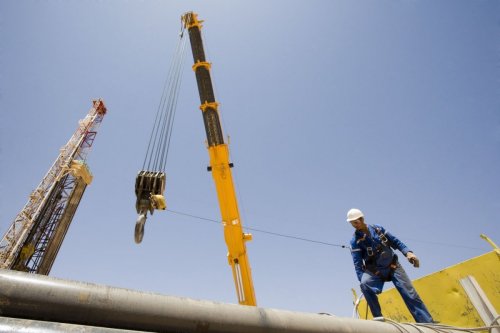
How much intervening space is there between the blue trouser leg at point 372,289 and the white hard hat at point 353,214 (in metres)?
1.00

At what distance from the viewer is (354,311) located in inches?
173

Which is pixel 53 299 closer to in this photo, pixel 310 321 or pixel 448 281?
pixel 310 321

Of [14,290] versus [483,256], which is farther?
[483,256]

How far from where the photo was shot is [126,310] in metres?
1.87

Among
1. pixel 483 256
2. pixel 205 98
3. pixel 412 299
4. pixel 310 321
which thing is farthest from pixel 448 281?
pixel 205 98

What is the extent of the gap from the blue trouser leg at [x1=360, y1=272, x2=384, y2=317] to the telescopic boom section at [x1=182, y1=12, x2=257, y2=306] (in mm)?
3948

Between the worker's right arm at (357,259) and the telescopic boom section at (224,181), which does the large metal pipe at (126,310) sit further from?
the telescopic boom section at (224,181)

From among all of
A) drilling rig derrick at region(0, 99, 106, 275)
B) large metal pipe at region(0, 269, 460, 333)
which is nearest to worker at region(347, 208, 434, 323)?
→ large metal pipe at region(0, 269, 460, 333)

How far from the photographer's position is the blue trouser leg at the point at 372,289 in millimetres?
4441

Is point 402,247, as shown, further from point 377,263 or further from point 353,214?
point 353,214

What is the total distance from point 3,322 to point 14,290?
24 centimetres

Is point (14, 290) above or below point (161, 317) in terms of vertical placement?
above

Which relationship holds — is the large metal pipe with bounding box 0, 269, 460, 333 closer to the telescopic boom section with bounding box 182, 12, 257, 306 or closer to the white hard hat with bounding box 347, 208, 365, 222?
the white hard hat with bounding box 347, 208, 365, 222

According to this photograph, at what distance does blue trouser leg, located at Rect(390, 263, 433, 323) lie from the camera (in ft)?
13.3
